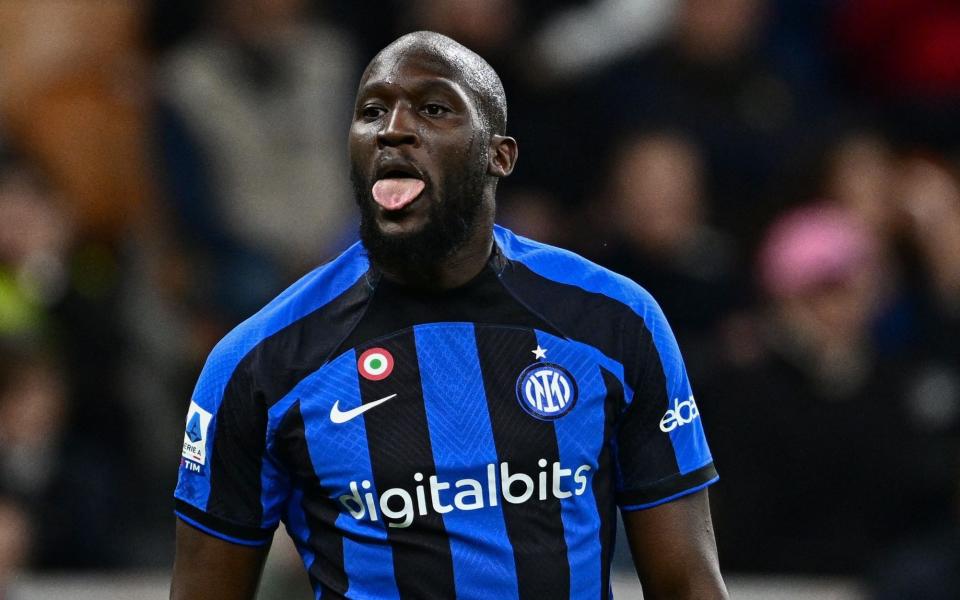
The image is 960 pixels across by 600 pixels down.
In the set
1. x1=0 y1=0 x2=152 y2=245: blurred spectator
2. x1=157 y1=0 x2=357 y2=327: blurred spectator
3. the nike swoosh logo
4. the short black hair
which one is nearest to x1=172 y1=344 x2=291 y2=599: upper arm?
the nike swoosh logo

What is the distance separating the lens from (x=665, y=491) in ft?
10.6

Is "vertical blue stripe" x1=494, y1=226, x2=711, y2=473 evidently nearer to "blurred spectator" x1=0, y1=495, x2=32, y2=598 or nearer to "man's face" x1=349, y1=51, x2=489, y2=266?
"man's face" x1=349, y1=51, x2=489, y2=266

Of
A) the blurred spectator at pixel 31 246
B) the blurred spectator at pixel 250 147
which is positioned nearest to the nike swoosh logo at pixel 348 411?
the blurred spectator at pixel 31 246

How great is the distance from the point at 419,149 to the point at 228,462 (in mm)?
699

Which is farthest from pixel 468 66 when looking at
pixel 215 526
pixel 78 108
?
pixel 78 108

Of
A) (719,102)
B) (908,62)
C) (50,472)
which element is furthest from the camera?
(908,62)

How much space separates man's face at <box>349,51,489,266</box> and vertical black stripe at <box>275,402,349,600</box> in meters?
0.38

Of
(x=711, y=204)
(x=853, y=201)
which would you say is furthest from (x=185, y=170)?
(x=853, y=201)

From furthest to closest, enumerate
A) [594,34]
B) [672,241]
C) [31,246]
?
[594,34]
[672,241]
[31,246]

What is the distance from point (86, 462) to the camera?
238 inches

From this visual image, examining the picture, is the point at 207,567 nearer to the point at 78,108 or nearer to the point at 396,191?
the point at 396,191

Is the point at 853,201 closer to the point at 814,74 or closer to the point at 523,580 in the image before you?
the point at 814,74

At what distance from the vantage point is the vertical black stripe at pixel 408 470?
311cm

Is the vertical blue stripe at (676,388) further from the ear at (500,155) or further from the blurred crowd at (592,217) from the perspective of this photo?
the blurred crowd at (592,217)
